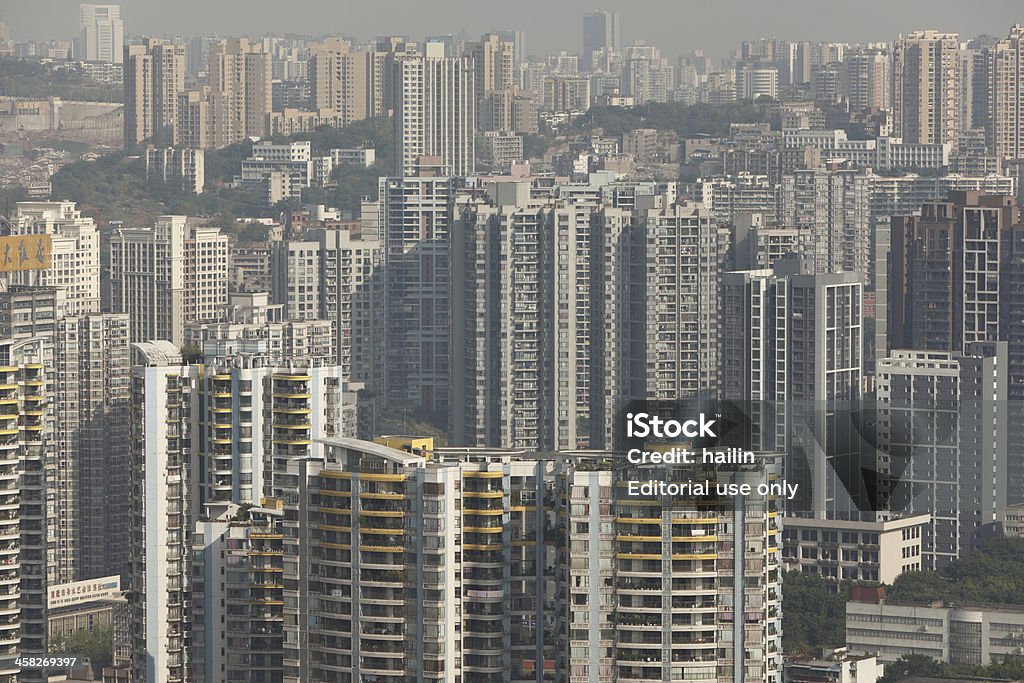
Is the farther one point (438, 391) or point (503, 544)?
point (438, 391)

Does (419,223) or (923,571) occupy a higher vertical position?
(419,223)

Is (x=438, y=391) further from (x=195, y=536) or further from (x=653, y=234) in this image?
(x=195, y=536)

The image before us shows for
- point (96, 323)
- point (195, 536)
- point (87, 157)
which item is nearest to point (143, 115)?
point (87, 157)

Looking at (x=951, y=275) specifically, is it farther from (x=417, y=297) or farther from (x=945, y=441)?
(x=945, y=441)

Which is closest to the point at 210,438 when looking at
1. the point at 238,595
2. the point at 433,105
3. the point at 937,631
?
the point at 238,595

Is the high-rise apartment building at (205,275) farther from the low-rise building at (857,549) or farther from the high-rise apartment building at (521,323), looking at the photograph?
the low-rise building at (857,549)

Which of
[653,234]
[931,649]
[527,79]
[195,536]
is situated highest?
[527,79]

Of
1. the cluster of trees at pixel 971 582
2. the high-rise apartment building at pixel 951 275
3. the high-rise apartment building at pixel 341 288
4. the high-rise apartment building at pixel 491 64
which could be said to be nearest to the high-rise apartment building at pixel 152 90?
the high-rise apartment building at pixel 491 64
